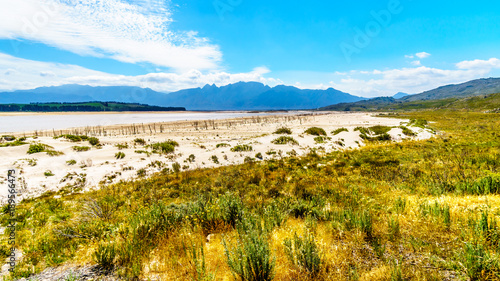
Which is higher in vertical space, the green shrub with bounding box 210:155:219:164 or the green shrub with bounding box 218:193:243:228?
the green shrub with bounding box 218:193:243:228

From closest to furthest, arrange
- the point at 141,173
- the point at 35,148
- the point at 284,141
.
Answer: the point at 141,173 < the point at 35,148 < the point at 284,141

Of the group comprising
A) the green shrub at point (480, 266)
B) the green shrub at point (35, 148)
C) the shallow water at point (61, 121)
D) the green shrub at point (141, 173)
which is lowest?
the green shrub at point (141, 173)

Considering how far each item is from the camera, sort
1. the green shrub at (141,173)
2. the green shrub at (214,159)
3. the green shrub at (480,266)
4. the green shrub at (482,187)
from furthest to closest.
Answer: the green shrub at (214,159) → the green shrub at (141,173) → the green shrub at (482,187) → the green shrub at (480,266)

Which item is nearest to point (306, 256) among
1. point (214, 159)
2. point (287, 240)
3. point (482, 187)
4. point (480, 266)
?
point (287, 240)

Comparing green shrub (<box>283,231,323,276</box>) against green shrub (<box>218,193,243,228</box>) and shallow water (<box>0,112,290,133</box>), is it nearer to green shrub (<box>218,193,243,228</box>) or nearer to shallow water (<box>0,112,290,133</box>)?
green shrub (<box>218,193,243,228</box>)

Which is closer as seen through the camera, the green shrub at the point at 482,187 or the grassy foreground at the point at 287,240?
the grassy foreground at the point at 287,240

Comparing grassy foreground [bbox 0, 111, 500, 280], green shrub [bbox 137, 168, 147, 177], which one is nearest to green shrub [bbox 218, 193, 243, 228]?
grassy foreground [bbox 0, 111, 500, 280]

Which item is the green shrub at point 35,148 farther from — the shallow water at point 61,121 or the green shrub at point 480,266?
the shallow water at point 61,121

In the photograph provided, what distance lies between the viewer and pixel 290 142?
27.7m

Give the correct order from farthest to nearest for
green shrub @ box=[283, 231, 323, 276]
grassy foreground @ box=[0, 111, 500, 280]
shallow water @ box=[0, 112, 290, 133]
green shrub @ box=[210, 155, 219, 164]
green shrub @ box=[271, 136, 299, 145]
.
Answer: shallow water @ box=[0, 112, 290, 133] → green shrub @ box=[271, 136, 299, 145] → green shrub @ box=[210, 155, 219, 164] → green shrub @ box=[283, 231, 323, 276] → grassy foreground @ box=[0, 111, 500, 280]

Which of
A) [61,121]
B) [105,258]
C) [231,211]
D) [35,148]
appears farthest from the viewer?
[61,121]

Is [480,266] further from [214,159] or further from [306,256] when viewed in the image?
[214,159]

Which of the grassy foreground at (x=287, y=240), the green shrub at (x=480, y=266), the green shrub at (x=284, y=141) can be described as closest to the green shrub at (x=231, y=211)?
the grassy foreground at (x=287, y=240)

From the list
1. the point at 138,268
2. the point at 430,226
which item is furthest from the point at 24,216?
the point at 430,226
